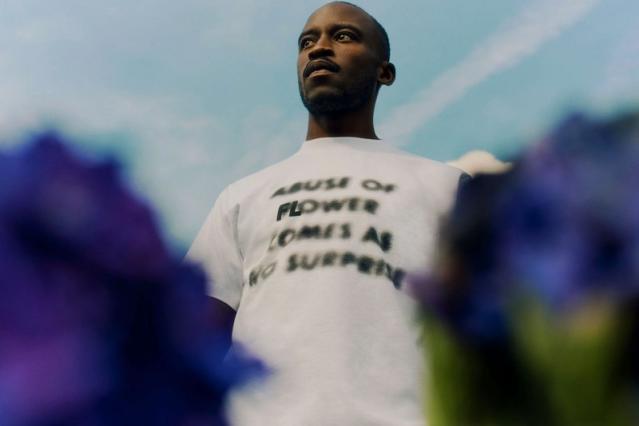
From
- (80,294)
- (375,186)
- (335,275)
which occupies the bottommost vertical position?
(80,294)

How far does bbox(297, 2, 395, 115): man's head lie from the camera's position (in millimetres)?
1915

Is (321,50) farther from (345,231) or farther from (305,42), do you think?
(345,231)

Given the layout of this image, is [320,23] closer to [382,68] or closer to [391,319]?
[382,68]

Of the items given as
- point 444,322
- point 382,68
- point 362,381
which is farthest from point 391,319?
point 444,322

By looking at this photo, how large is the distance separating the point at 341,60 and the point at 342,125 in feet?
0.51

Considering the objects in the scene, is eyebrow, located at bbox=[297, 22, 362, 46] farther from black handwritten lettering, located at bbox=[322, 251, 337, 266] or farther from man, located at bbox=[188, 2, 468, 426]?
black handwritten lettering, located at bbox=[322, 251, 337, 266]

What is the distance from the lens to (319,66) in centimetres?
192

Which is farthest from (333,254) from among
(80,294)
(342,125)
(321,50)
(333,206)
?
(80,294)

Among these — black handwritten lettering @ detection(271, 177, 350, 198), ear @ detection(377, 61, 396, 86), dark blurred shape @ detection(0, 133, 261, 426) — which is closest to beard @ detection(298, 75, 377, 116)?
ear @ detection(377, 61, 396, 86)

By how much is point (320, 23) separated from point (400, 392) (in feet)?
3.19

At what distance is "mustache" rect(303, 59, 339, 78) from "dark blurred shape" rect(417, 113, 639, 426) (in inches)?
56.8

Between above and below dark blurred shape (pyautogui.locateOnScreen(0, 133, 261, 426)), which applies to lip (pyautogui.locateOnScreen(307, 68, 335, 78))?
above

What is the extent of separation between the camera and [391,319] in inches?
60.6

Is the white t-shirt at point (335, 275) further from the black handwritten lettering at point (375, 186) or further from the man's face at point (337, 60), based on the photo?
the man's face at point (337, 60)
